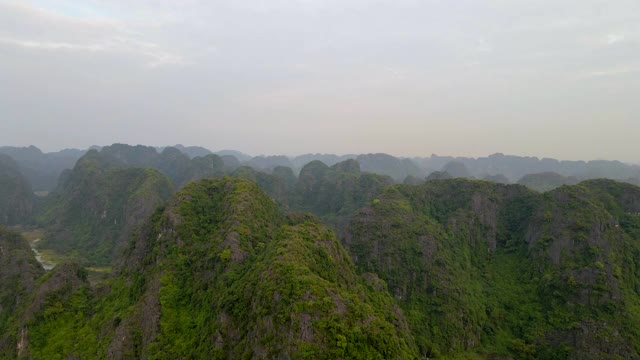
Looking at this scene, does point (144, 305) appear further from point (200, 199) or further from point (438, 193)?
point (438, 193)

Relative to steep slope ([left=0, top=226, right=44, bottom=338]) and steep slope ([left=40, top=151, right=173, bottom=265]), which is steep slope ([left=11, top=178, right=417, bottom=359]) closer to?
steep slope ([left=0, top=226, right=44, bottom=338])

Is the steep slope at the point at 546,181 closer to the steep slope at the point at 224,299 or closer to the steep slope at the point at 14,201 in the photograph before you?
the steep slope at the point at 224,299

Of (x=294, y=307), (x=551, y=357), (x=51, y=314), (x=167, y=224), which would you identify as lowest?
(x=551, y=357)

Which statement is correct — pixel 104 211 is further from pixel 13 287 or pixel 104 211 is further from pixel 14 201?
pixel 13 287

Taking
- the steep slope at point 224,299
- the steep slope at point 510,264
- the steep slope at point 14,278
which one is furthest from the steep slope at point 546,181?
the steep slope at point 14,278

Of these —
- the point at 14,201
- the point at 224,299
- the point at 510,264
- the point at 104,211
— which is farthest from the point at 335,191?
the point at 14,201

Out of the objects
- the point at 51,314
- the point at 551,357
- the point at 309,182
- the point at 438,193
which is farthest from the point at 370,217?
the point at 309,182
